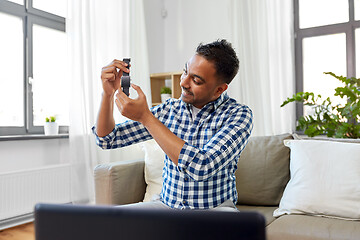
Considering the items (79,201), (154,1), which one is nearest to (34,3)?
(154,1)

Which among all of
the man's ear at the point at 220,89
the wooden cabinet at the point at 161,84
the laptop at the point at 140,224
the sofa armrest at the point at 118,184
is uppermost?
the wooden cabinet at the point at 161,84

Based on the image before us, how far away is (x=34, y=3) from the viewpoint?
2.99m

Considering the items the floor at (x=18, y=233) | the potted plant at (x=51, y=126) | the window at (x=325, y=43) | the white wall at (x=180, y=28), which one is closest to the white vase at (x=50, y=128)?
the potted plant at (x=51, y=126)

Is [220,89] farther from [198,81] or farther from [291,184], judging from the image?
[291,184]

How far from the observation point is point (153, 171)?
79.1 inches

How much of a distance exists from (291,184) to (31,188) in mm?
1919

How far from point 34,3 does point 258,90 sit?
2.15 metres

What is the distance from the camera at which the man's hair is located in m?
1.28

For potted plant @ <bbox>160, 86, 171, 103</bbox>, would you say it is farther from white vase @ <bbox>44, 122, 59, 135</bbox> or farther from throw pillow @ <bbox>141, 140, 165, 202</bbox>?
throw pillow @ <bbox>141, 140, 165, 202</bbox>

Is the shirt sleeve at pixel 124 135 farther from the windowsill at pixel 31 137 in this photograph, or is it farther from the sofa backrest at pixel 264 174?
the windowsill at pixel 31 137

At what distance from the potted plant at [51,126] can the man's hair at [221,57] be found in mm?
1992

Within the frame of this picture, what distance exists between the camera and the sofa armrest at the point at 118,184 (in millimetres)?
1867

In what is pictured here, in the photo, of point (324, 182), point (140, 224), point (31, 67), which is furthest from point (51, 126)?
point (140, 224)

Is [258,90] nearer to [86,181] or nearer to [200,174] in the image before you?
[86,181]
